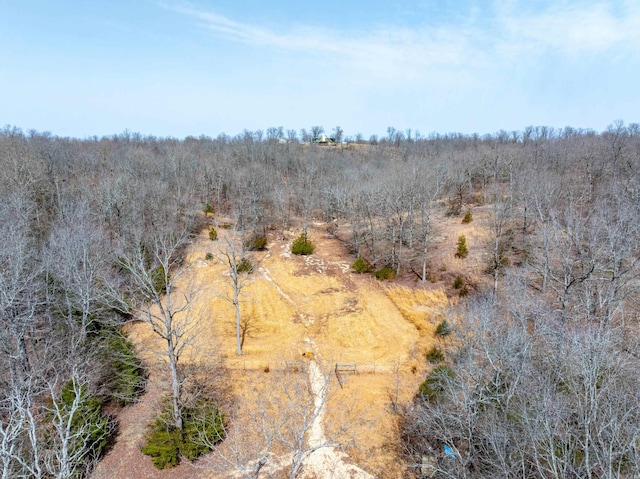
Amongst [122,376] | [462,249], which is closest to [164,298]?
[122,376]

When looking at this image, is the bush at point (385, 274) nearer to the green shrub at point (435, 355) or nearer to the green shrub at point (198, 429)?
the green shrub at point (435, 355)

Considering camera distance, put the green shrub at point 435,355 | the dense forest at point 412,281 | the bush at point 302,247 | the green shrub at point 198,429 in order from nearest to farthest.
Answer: the dense forest at point 412,281, the green shrub at point 198,429, the green shrub at point 435,355, the bush at point 302,247

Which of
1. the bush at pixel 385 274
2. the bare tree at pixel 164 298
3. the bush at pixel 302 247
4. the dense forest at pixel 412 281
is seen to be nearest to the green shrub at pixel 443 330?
the dense forest at pixel 412 281

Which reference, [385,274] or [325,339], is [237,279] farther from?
[385,274]

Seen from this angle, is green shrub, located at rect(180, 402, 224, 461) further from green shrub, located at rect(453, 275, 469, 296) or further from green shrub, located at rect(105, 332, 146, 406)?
green shrub, located at rect(453, 275, 469, 296)

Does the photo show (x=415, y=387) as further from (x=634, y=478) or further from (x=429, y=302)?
(x=634, y=478)
